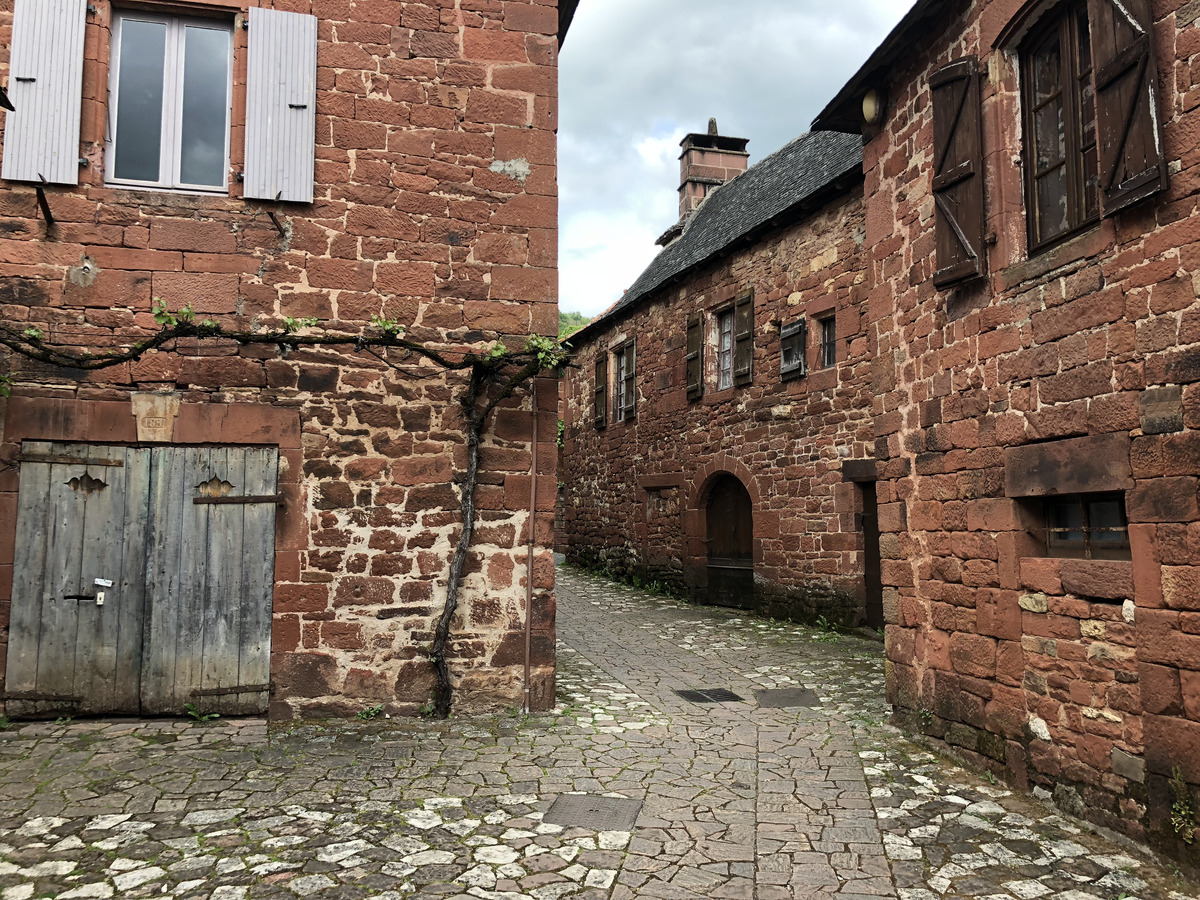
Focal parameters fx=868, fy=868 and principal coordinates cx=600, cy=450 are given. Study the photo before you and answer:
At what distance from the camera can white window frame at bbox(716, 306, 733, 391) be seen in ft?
42.4

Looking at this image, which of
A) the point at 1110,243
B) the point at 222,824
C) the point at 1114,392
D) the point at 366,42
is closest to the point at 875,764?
the point at 1114,392

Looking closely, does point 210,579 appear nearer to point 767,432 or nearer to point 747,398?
point 767,432

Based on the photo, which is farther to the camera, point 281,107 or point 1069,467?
point 281,107

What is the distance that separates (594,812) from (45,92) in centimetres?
568

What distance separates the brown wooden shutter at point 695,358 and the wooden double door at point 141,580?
835 centimetres

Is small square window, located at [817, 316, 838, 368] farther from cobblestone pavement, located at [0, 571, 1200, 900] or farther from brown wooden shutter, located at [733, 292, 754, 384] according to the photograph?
cobblestone pavement, located at [0, 571, 1200, 900]

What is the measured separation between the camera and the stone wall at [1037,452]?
3785 millimetres

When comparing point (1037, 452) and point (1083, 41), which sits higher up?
point (1083, 41)

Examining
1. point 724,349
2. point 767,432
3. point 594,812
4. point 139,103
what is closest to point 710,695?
point 594,812

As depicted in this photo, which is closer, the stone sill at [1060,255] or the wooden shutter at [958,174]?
the stone sill at [1060,255]

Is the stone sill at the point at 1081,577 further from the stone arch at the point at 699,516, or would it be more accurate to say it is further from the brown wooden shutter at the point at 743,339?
the stone arch at the point at 699,516

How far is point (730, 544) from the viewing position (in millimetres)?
12961

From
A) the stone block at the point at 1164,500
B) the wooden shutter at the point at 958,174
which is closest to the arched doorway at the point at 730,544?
the wooden shutter at the point at 958,174

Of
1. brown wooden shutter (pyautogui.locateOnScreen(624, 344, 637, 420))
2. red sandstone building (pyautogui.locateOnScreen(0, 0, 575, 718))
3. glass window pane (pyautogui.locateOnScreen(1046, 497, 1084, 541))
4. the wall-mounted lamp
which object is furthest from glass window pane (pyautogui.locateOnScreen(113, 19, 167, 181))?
brown wooden shutter (pyautogui.locateOnScreen(624, 344, 637, 420))
